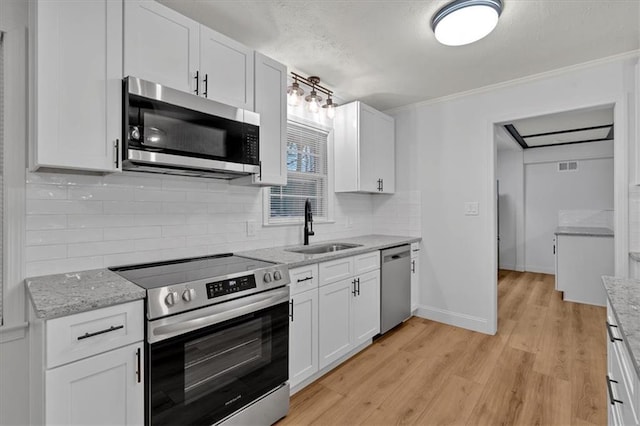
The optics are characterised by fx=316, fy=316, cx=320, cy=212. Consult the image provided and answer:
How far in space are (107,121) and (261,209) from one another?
132 centimetres

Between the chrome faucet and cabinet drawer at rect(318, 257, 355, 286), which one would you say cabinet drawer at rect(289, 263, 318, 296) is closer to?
cabinet drawer at rect(318, 257, 355, 286)

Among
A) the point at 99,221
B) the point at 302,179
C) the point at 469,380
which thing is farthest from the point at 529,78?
the point at 99,221

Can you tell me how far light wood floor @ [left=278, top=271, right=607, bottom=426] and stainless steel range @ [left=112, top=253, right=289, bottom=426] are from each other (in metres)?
0.37

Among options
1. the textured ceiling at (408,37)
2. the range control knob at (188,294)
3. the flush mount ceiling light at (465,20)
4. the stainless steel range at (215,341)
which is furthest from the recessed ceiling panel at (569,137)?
the range control knob at (188,294)

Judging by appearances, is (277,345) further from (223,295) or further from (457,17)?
(457,17)

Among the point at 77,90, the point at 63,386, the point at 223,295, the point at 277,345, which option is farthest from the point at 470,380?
the point at 77,90

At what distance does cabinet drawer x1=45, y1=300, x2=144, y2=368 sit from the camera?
1.17 metres

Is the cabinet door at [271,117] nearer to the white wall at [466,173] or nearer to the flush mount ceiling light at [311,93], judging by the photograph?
the flush mount ceiling light at [311,93]

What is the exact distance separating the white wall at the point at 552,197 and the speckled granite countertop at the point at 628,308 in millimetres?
5286

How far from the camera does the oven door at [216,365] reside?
142cm

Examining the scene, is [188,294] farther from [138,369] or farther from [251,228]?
[251,228]

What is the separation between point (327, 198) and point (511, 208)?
4.85 m

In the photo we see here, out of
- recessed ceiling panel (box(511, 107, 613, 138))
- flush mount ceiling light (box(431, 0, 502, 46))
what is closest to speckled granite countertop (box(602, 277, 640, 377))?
flush mount ceiling light (box(431, 0, 502, 46))

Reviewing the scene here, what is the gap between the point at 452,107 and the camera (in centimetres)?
356
